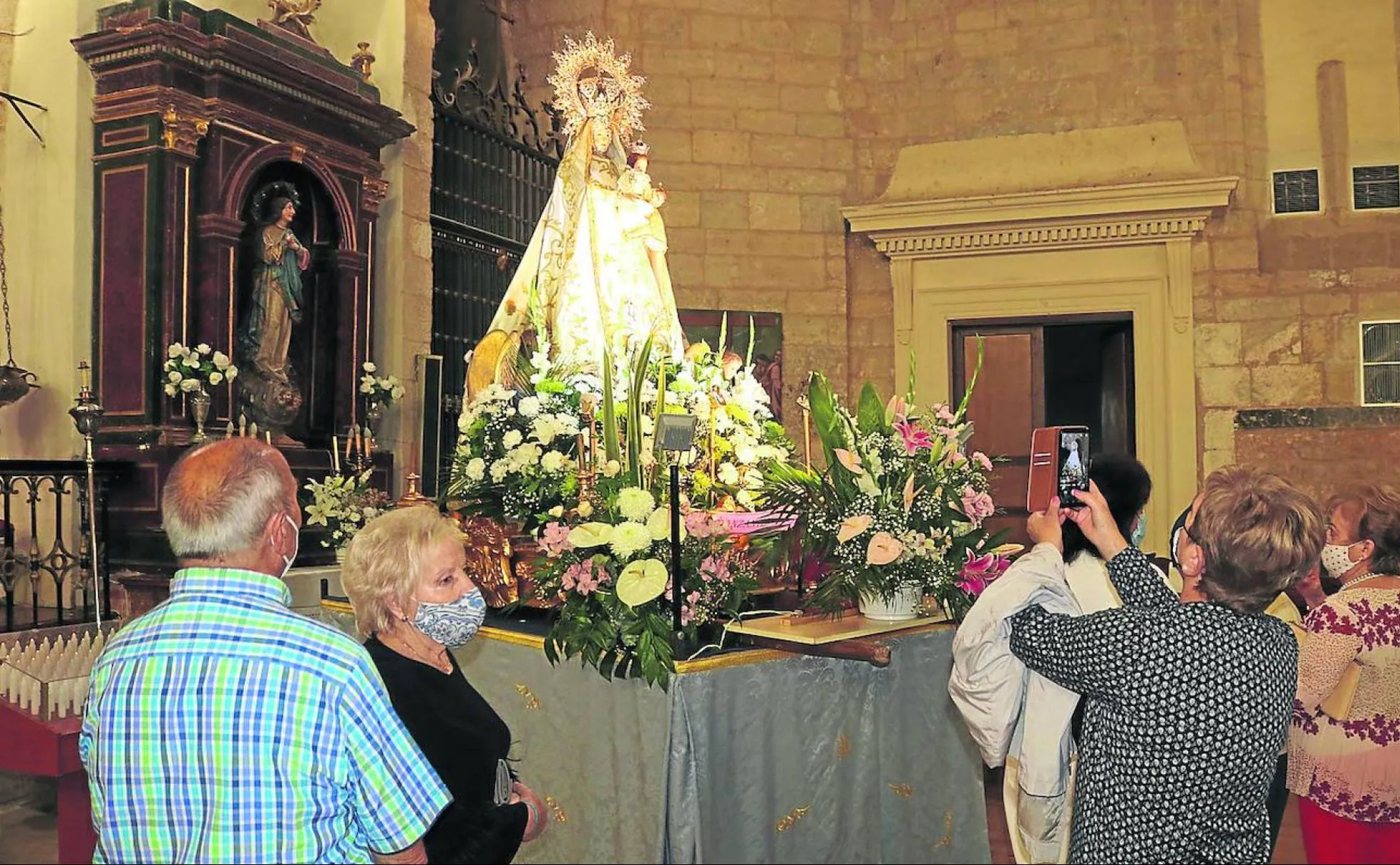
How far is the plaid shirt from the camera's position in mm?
1679

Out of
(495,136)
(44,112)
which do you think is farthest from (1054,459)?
(495,136)

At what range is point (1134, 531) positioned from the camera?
10.1 ft

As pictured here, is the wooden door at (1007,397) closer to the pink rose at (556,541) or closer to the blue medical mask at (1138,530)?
the blue medical mask at (1138,530)

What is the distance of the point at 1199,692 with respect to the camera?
2016 mm

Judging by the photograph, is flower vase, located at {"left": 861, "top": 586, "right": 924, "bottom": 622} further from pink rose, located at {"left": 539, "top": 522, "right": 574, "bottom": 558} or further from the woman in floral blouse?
the woman in floral blouse

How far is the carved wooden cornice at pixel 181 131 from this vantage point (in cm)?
614

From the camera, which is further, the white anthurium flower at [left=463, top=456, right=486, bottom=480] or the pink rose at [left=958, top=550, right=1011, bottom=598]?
the white anthurium flower at [left=463, top=456, right=486, bottom=480]

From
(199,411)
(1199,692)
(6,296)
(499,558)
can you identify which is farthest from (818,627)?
(6,296)

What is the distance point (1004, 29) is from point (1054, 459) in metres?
8.18

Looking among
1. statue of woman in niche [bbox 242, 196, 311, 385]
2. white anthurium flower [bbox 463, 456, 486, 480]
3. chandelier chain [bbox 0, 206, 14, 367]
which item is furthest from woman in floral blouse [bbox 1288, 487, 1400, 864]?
chandelier chain [bbox 0, 206, 14, 367]

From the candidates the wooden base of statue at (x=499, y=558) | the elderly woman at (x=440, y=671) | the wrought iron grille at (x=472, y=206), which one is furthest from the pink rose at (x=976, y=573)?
the wrought iron grille at (x=472, y=206)

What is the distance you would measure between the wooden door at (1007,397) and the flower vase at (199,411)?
581 cm

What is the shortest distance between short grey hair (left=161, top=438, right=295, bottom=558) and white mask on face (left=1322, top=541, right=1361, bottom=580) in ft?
9.84

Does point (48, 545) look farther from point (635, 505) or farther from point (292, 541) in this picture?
point (292, 541)
